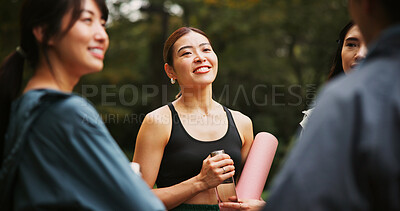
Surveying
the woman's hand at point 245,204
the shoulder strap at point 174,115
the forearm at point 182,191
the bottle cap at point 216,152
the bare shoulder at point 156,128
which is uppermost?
the shoulder strap at point 174,115

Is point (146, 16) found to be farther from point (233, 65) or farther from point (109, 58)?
point (233, 65)

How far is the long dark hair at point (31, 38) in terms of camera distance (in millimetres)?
1656

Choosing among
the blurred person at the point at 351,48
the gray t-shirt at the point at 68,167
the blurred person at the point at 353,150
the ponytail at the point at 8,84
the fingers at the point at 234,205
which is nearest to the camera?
the blurred person at the point at 353,150

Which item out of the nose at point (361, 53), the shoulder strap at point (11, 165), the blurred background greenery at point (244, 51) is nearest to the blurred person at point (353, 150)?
the shoulder strap at point (11, 165)

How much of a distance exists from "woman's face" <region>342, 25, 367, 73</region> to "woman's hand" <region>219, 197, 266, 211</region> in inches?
41.9

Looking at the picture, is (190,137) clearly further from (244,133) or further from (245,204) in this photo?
(245,204)

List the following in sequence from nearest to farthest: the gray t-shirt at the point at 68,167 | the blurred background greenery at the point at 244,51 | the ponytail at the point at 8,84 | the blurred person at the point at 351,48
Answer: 1. the gray t-shirt at the point at 68,167
2. the ponytail at the point at 8,84
3. the blurred person at the point at 351,48
4. the blurred background greenery at the point at 244,51

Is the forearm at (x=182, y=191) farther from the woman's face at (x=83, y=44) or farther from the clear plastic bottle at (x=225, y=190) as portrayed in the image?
the woman's face at (x=83, y=44)

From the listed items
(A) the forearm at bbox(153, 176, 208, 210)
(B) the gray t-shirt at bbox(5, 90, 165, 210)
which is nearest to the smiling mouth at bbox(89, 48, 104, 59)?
(B) the gray t-shirt at bbox(5, 90, 165, 210)

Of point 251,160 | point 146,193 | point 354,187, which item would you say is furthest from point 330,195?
point 251,160

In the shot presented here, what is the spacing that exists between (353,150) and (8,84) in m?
1.35

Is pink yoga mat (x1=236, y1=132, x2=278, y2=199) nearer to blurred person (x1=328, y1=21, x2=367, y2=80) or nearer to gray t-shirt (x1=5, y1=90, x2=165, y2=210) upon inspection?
blurred person (x1=328, y1=21, x2=367, y2=80)

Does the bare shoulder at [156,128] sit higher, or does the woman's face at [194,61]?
the woman's face at [194,61]

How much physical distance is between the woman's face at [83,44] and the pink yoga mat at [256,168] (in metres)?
1.47
